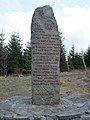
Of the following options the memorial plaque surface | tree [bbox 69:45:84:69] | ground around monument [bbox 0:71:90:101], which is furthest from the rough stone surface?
tree [bbox 69:45:84:69]

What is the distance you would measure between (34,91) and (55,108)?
2.51ft

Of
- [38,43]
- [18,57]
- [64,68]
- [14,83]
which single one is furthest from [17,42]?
[38,43]

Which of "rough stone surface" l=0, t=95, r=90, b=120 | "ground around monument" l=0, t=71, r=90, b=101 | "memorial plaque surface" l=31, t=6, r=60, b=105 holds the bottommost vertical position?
"rough stone surface" l=0, t=95, r=90, b=120

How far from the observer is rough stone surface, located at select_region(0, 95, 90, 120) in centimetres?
705

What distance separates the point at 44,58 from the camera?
8133 millimetres

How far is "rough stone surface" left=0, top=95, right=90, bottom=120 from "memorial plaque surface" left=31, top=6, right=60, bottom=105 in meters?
0.31

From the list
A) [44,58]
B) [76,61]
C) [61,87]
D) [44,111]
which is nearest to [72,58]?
[76,61]

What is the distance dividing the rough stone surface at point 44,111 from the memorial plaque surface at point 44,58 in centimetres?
31

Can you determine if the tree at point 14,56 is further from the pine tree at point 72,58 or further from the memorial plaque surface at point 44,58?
the memorial plaque surface at point 44,58

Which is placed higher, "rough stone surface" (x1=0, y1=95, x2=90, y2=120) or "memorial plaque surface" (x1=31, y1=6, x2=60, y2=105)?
"memorial plaque surface" (x1=31, y1=6, x2=60, y2=105)

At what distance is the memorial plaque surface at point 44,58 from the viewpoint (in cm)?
812

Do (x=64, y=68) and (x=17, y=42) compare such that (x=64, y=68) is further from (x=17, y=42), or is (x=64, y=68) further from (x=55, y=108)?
(x=55, y=108)

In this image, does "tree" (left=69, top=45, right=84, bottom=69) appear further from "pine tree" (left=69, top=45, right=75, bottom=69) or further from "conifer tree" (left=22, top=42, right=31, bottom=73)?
"conifer tree" (left=22, top=42, right=31, bottom=73)

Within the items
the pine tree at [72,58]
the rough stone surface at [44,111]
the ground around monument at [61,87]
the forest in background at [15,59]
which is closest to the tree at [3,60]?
the forest in background at [15,59]
